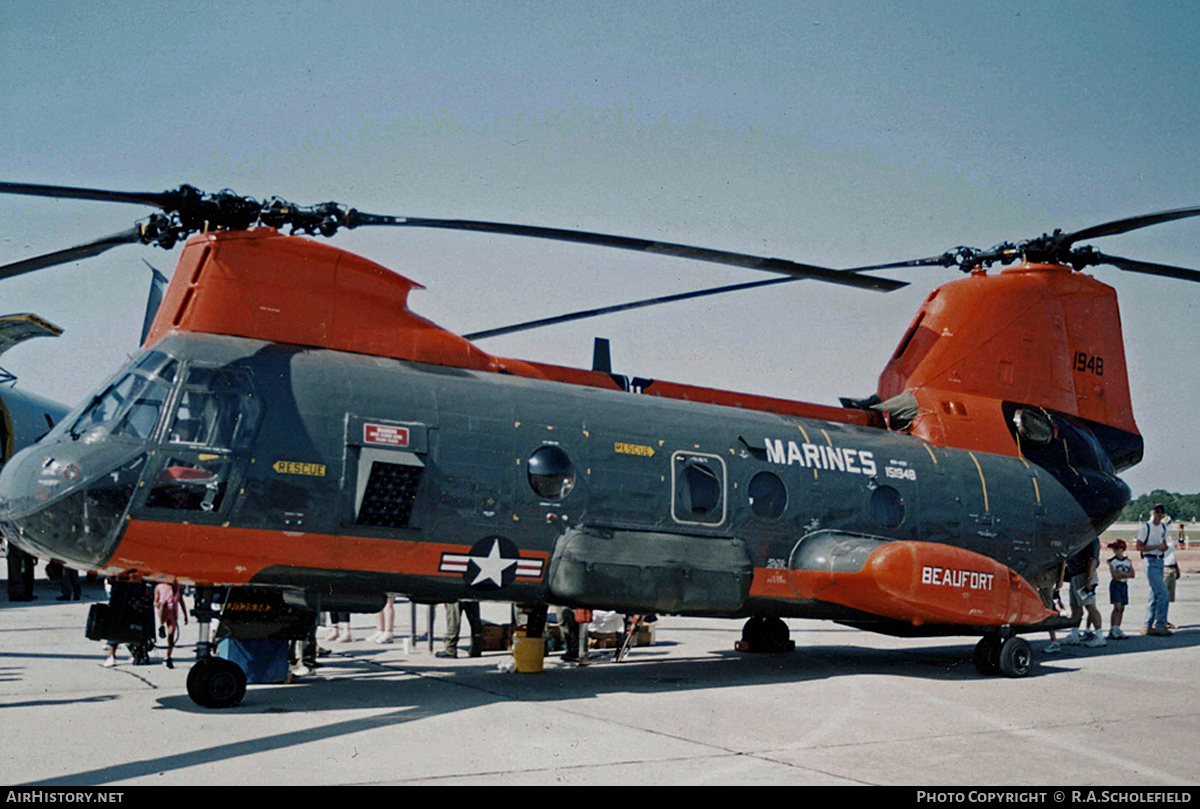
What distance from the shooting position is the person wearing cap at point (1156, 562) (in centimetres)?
1671

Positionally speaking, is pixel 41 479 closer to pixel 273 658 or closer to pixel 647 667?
pixel 273 658

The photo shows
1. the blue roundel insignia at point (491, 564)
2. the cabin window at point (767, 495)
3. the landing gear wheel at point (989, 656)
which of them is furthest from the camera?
the landing gear wheel at point (989, 656)

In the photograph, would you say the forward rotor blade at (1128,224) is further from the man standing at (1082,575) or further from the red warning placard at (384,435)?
the red warning placard at (384,435)

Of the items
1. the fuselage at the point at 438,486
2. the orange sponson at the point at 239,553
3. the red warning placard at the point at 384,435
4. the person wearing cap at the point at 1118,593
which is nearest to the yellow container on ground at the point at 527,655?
the fuselage at the point at 438,486

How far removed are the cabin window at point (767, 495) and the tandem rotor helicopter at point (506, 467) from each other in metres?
0.03

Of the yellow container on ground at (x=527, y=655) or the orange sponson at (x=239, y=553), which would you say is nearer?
the orange sponson at (x=239, y=553)

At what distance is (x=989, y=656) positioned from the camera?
12875 mm

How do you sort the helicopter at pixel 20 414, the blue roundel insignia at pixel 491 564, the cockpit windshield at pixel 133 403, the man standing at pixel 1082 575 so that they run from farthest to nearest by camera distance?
the helicopter at pixel 20 414, the man standing at pixel 1082 575, the blue roundel insignia at pixel 491 564, the cockpit windshield at pixel 133 403

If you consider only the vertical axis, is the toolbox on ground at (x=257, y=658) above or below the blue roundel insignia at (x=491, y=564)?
below

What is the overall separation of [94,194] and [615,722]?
20.6 feet

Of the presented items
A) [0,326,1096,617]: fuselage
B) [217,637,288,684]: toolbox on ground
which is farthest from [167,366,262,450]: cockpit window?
[217,637,288,684]: toolbox on ground

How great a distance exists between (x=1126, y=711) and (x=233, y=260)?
9496mm
